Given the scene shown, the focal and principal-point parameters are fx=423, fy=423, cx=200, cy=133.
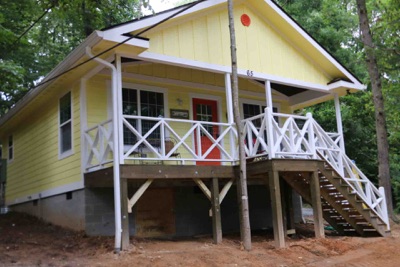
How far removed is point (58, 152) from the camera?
1155 centimetres

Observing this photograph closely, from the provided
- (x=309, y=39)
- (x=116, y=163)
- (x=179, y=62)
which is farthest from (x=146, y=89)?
(x=309, y=39)

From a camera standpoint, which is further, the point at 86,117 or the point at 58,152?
the point at 58,152

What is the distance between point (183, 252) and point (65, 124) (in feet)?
16.7

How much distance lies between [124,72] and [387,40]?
1102 cm

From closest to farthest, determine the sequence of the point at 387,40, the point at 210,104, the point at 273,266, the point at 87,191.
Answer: the point at 273,266 < the point at 87,191 < the point at 210,104 < the point at 387,40

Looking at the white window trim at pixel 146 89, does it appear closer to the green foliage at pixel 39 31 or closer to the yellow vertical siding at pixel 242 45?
the yellow vertical siding at pixel 242 45

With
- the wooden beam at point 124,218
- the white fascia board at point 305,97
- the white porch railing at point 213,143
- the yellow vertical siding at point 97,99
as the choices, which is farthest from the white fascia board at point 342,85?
the wooden beam at point 124,218

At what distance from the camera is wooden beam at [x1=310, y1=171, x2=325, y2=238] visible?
9.88 metres

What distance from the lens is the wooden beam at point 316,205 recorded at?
988 centimetres

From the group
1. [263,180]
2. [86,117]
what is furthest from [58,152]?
[263,180]

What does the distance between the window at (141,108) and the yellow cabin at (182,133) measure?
0.11ft

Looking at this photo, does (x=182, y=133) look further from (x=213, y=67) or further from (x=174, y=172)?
(x=174, y=172)

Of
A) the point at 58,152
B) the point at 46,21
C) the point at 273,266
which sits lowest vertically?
the point at 273,266

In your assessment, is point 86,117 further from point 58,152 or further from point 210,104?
point 210,104
